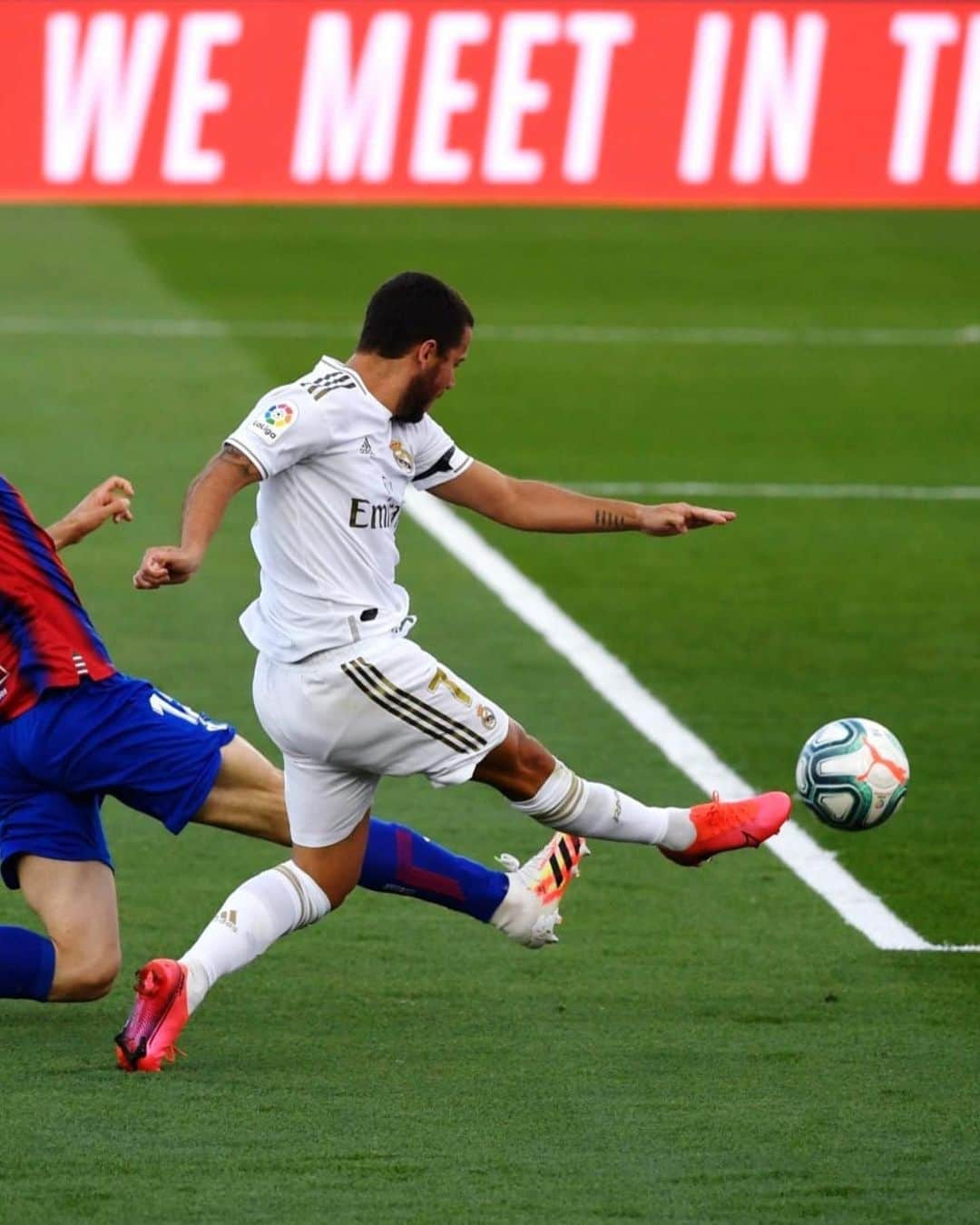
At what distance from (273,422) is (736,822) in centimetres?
176

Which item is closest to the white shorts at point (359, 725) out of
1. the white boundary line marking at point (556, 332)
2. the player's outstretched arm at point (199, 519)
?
the player's outstretched arm at point (199, 519)

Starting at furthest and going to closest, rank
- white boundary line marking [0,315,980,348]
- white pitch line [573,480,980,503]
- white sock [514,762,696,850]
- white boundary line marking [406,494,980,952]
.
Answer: white boundary line marking [0,315,980,348]
white pitch line [573,480,980,503]
white boundary line marking [406,494,980,952]
white sock [514,762,696,850]

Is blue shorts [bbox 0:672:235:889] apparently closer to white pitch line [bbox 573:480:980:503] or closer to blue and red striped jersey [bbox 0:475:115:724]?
blue and red striped jersey [bbox 0:475:115:724]

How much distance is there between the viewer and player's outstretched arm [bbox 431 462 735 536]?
718 centimetres

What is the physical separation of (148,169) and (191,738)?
803 inches

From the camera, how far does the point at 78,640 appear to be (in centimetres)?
684

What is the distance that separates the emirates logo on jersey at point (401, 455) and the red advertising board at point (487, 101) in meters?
20.0

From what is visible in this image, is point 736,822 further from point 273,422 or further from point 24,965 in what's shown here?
point 24,965

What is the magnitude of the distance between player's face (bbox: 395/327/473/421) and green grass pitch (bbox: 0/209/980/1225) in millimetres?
1568

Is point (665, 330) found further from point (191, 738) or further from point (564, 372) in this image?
point (191, 738)

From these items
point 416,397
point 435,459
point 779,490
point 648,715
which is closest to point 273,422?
point 416,397

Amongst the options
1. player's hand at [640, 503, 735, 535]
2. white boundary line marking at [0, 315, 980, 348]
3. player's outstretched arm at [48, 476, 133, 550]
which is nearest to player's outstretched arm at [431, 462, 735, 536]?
player's hand at [640, 503, 735, 535]

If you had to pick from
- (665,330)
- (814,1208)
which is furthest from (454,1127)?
(665,330)

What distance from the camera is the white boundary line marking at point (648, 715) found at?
8156 millimetres
